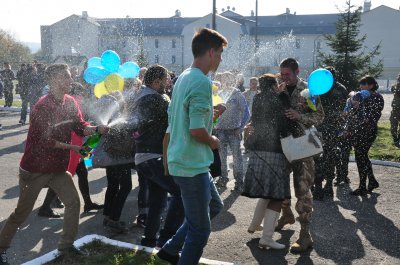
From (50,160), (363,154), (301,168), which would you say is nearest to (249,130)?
(301,168)

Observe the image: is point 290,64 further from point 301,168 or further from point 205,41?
point 205,41

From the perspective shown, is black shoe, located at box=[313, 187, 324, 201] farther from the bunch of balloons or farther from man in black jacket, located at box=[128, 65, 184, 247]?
the bunch of balloons

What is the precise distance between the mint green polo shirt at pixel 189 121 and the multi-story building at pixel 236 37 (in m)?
54.3

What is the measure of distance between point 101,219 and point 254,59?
57440 millimetres

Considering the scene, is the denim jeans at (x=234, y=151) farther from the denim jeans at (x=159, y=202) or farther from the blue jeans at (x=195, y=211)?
the blue jeans at (x=195, y=211)

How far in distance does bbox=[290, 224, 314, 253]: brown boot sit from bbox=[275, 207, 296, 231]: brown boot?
2.21 feet

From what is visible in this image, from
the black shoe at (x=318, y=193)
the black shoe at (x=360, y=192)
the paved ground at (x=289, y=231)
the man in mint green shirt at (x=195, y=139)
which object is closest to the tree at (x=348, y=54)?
the paved ground at (x=289, y=231)

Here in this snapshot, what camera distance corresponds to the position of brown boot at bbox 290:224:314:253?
4801mm

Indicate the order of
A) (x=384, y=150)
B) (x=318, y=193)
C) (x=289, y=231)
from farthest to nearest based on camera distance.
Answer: (x=384, y=150), (x=318, y=193), (x=289, y=231)

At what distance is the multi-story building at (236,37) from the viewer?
62531 mm

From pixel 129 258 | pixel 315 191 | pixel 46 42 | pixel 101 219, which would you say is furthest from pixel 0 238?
pixel 46 42

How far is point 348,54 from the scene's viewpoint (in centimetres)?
1507

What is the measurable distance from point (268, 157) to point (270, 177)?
210 mm

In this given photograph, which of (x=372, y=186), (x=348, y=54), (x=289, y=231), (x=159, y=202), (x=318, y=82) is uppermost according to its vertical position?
(x=348, y=54)
